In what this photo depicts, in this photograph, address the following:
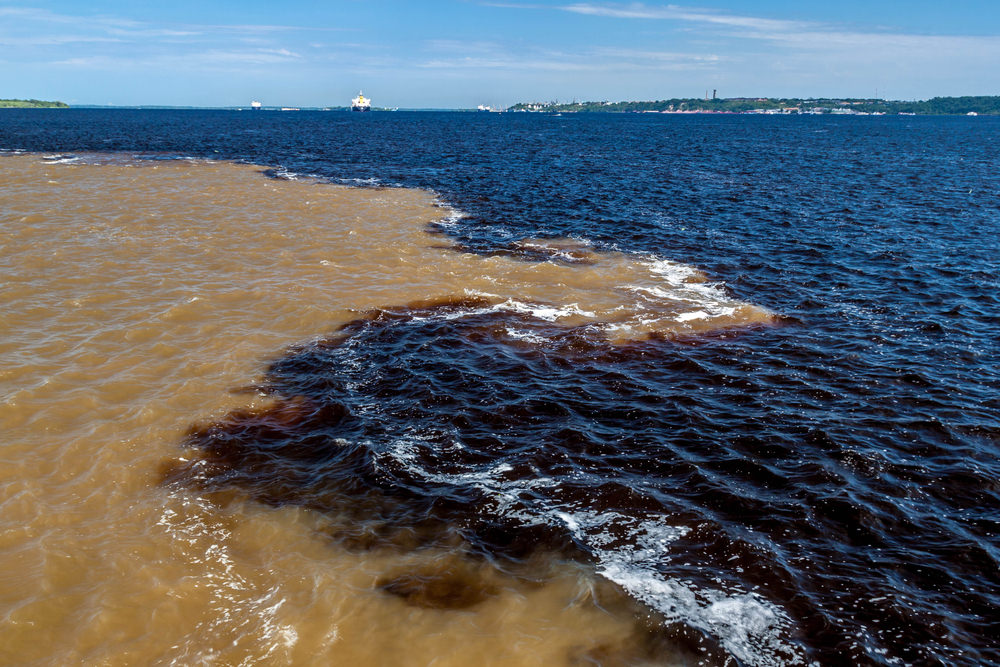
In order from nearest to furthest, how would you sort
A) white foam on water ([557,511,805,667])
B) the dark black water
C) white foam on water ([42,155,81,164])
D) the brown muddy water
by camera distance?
the brown muddy water, white foam on water ([557,511,805,667]), the dark black water, white foam on water ([42,155,81,164])

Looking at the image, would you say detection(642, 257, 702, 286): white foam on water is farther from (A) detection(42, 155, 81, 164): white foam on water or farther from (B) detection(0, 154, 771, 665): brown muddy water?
(A) detection(42, 155, 81, 164): white foam on water

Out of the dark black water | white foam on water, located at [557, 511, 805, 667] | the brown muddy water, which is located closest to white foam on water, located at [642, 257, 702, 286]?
the brown muddy water

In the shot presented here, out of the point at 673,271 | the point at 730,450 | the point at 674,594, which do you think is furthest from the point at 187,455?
the point at 673,271

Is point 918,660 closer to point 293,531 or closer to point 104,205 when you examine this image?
point 293,531

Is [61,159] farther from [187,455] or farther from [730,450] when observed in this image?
[730,450]

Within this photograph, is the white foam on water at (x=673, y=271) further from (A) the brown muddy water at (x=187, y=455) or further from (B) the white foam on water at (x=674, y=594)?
(B) the white foam on water at (x=674, y=594)

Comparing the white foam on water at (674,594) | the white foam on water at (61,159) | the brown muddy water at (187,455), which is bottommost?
the white foam on water at (674,594)

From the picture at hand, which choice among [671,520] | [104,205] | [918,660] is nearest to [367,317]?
[671,520]

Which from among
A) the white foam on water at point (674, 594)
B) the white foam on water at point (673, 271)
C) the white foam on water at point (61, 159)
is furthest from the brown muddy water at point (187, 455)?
the white foam on water at point (61, 159)
